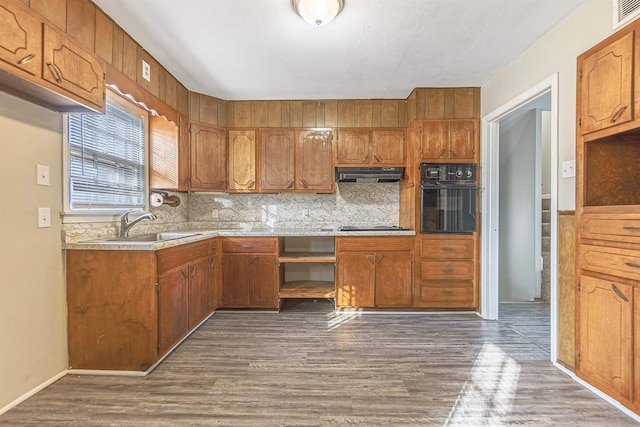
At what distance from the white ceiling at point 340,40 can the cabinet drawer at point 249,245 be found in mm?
1690

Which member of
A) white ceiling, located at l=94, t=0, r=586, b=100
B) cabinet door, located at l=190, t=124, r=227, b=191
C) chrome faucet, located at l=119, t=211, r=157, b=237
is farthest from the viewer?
cabinet door, located at l=190, t=124, r=227, b=191

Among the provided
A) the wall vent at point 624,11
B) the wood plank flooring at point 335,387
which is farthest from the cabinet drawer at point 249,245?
the wall vent at point 624,11

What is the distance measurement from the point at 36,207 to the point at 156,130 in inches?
60.1

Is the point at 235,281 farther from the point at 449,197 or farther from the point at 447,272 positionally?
the point at 449,197

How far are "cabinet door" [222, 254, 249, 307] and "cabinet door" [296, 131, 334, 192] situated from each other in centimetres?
114

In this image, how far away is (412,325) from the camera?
2887 mm

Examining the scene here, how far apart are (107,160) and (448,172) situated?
3.27 m

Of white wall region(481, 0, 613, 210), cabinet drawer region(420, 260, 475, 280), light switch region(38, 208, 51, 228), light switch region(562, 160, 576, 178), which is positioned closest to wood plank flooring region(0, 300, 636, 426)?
cabinet drawer region(420, 260, 475, 280)

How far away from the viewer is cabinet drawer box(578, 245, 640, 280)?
154cm

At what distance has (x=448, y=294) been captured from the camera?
3.21m

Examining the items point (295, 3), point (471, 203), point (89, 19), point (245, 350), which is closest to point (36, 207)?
point (89, 19)

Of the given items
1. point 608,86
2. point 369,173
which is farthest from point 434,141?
point 608,86

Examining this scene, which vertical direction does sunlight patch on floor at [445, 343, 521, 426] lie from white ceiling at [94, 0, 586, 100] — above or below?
below

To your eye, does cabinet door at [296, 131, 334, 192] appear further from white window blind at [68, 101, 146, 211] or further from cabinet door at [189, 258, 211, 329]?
white window blind at [68, 101, 146, 211]
